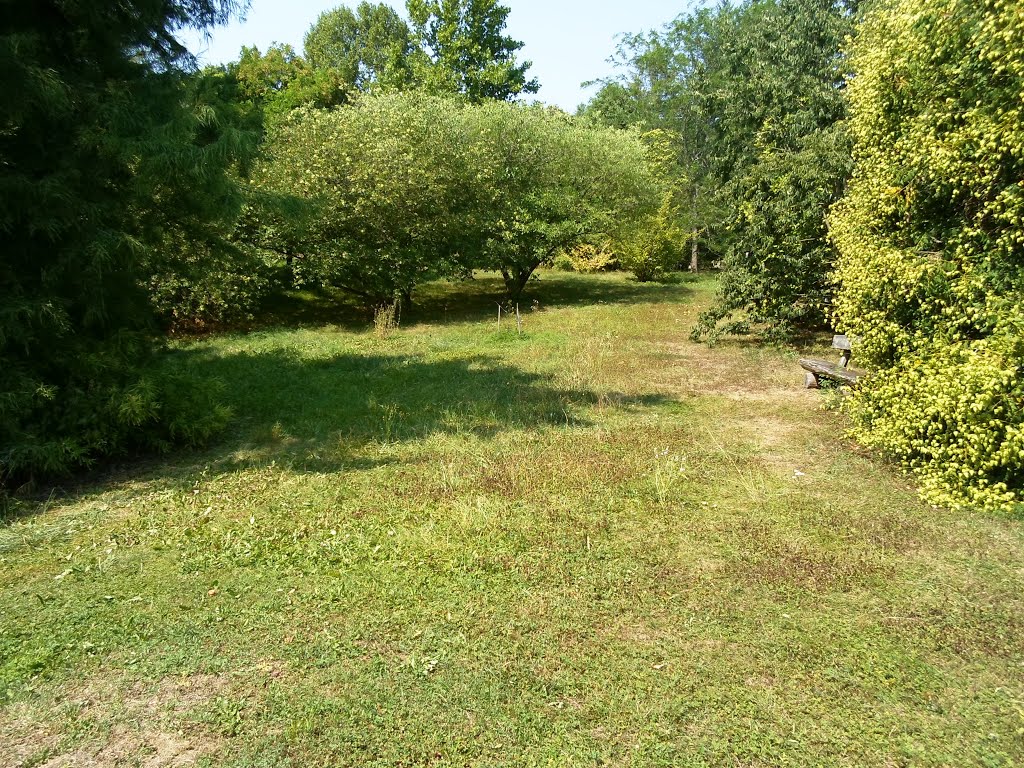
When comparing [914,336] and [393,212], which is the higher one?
[393,212]

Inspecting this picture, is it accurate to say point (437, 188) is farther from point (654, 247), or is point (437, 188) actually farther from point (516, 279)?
point (654, 247)

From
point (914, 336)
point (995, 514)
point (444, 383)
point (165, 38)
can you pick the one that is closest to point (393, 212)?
point (444, 383)

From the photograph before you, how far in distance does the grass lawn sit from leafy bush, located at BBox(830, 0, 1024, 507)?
0.52 metres

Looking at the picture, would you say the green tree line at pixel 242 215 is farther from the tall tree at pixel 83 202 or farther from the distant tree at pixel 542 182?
the distant tree at pixel 542 182

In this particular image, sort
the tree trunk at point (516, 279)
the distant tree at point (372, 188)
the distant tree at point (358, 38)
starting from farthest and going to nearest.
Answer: the distant tree at point (358, 38)
the tree trunk at point (516, 279)
the distant tree at point (372, 188)

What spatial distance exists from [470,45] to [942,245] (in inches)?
1261

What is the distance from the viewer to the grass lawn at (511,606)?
2934 millimetres

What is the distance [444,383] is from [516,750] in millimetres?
7083

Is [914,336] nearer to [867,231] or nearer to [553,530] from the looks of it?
[867,231]

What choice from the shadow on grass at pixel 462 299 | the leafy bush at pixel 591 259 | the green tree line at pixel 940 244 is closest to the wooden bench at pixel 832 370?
the green tree line at pixel 940 244

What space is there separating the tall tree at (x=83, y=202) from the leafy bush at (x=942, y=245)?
5.89m

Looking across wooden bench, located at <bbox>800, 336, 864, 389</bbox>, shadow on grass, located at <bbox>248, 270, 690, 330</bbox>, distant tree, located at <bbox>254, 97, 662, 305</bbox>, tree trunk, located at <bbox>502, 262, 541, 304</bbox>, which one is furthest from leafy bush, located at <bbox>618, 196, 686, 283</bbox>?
wooden bench, located at <bbox>800, 336, 864, 389</bbox>

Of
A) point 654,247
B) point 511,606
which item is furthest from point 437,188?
point 511,606

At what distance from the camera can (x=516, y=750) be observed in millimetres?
2846
